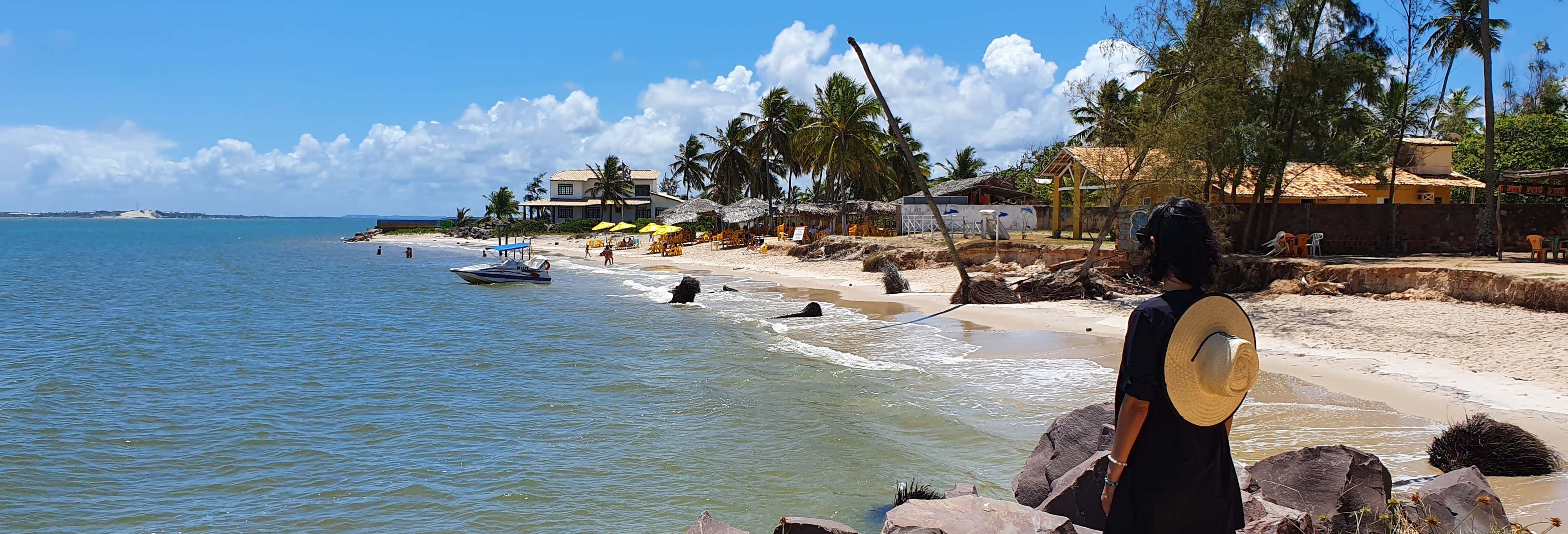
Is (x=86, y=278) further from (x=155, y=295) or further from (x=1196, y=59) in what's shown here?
(x=1196, y=59)

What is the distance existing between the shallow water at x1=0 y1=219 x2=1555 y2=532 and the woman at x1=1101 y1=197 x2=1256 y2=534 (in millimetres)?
4604

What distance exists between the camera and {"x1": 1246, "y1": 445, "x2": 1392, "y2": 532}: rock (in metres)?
5.70

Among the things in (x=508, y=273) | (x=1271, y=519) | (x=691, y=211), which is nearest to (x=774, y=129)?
(x=691, y=211)

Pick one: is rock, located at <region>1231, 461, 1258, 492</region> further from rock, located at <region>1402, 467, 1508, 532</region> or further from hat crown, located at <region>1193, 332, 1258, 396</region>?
hat crown, located at <region>1193, 332, 1258, 396</region>

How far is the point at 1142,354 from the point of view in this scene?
9.41 ft

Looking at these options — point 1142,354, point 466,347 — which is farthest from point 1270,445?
point 466,347

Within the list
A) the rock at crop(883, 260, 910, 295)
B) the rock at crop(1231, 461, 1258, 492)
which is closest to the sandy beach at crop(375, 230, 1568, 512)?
the rock at crop(883, 260, 910, 295)

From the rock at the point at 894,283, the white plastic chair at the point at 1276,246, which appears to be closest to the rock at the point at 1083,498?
the white plastic chair at the point at 1276,246

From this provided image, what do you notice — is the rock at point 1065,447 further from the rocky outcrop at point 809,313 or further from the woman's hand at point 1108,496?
the rocky outcrop at point 809,313

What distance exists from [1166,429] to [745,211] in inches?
1833

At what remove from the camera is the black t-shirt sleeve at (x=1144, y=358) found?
9.31 feet

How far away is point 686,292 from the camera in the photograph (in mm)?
26141

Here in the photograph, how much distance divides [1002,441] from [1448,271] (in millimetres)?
11938

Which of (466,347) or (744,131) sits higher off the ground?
(744,131)
